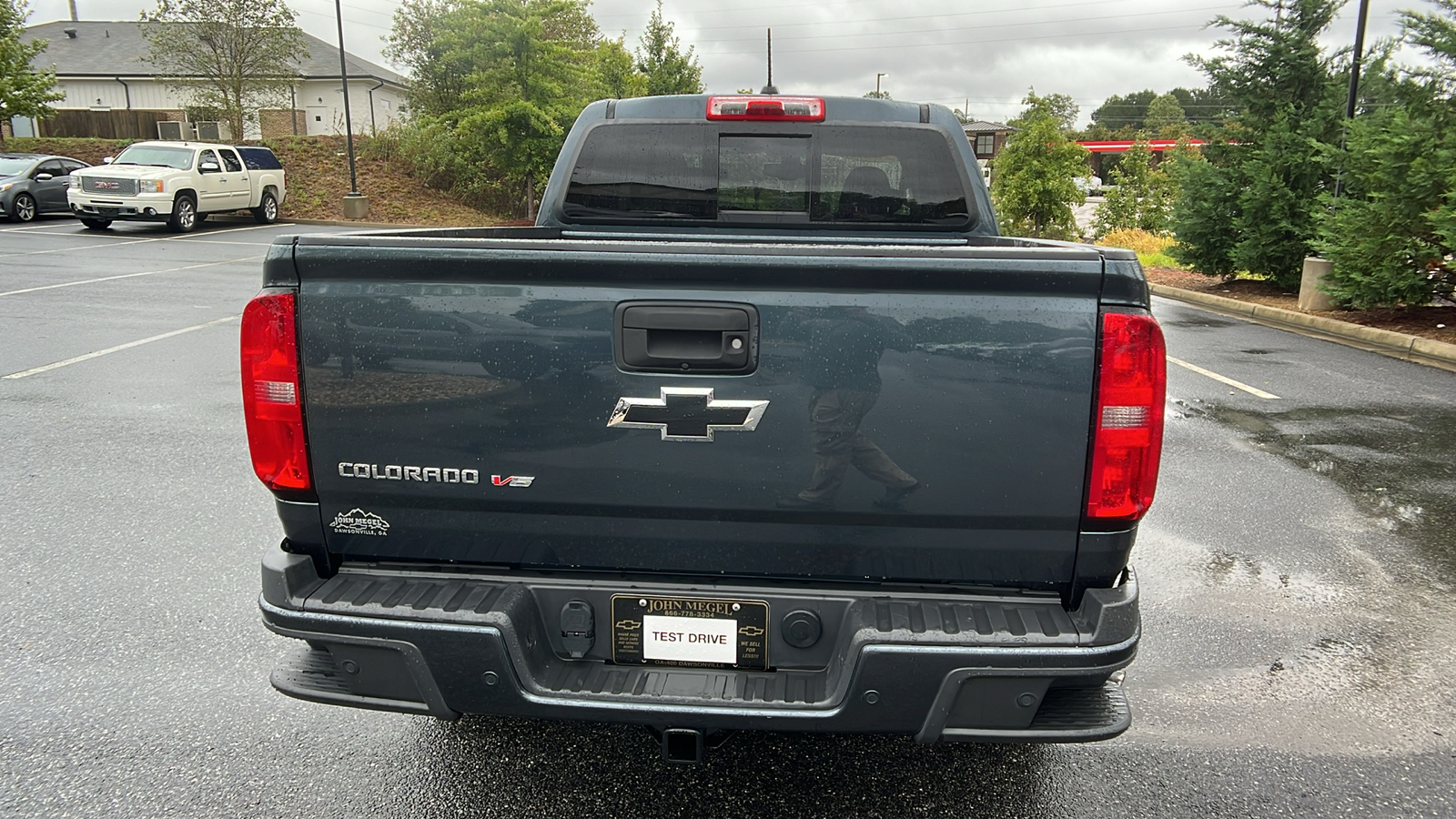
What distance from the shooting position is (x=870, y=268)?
7.41 feet

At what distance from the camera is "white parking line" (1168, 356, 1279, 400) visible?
888 centimetres

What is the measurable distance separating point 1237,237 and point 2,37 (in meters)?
35.1

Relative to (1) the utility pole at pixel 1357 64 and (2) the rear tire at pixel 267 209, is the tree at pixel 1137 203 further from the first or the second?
(2) the rear tire at pixel 267 209

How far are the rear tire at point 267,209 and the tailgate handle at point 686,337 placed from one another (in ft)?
88.8

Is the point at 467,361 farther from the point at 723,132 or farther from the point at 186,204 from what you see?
the point at 186,204

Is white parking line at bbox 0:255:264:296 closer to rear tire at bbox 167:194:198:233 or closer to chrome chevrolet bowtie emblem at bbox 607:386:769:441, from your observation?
rear tire at bbox 167:194:198:233

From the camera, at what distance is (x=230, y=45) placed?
106ft

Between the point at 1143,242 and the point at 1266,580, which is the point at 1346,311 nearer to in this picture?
the point at 1266,580

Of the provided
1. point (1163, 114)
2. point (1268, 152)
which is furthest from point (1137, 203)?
point (1163, 114)

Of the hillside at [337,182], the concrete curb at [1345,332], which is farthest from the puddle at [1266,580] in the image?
the hillside at [337,182]

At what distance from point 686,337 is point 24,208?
28565 millimetres

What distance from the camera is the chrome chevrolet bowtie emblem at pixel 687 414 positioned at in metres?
2.31

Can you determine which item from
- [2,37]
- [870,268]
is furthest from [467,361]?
[2,37]

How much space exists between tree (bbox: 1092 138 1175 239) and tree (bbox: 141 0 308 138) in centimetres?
2711
